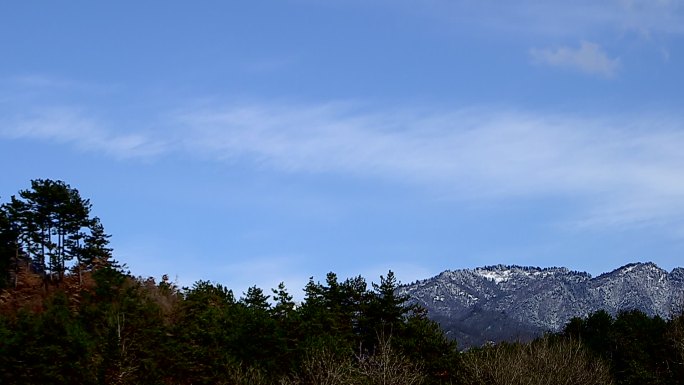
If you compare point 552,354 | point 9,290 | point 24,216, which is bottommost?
point 552,354

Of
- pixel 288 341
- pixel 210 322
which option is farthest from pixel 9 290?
pixel 288 341

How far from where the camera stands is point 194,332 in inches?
2904

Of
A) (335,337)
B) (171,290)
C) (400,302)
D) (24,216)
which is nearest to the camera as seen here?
(335,337)

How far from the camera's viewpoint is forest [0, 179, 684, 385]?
6381cm

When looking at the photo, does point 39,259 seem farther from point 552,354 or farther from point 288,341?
point 552,354

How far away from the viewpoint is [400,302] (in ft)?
265

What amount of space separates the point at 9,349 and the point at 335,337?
2538cm

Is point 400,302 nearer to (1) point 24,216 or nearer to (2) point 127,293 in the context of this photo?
(2) point 127,293

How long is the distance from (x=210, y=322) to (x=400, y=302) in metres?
17.1

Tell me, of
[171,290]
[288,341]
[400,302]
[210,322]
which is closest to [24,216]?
[171,290]

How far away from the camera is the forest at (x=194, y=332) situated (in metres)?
63.8

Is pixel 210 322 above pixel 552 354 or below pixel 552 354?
above

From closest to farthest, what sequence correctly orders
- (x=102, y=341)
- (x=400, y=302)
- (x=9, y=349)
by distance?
1. (x=9, y=349)
2. (x=102, y=341)
3. (x=400, y=302)

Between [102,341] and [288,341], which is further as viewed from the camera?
[288,341]
